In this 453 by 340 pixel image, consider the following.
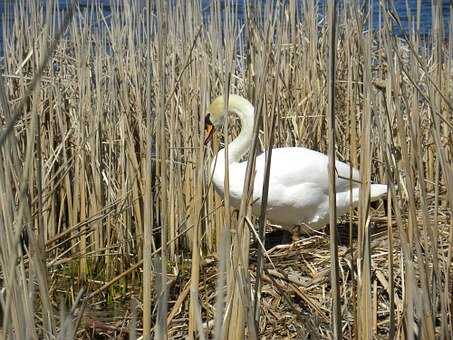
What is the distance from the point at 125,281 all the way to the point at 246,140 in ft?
2.82

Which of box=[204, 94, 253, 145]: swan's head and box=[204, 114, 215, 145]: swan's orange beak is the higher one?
box=[204, 94, 253, 145]: swan's head

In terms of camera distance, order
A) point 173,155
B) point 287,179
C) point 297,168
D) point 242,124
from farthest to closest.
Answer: point 242,124 → point 287,179 → point 297,168 → point 173,155

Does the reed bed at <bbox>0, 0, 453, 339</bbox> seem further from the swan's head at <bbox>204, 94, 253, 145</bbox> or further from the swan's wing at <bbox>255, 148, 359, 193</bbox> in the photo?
the swan's wing at <bbox>255, 148, 359, 193</bbox>

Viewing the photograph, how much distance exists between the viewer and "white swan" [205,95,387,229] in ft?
12.6

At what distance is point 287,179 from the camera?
3.93 m

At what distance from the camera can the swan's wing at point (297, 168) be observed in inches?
151

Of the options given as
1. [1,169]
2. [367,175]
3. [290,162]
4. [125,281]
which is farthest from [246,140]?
[1,169]

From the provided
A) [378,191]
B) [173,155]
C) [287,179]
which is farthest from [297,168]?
[173,155]

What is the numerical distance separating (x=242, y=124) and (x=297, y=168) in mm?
389

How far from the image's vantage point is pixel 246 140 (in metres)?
4.09

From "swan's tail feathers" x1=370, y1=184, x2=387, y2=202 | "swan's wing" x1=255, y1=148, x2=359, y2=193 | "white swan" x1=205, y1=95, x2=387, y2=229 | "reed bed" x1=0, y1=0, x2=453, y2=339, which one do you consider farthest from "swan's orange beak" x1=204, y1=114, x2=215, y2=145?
"swan's tail feathers" x1=370, y1=184, x2=387, y2=202

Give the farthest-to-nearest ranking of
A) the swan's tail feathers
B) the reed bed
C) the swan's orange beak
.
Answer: the swan's orange beak < the swan's tail feathers < the reed bed

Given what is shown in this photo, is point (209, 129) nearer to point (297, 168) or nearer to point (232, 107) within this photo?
point (232, 107)

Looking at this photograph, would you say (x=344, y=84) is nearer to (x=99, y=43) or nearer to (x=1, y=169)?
(x=99, y=43)
